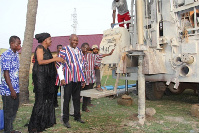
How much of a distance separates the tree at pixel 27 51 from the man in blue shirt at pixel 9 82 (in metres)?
2.59

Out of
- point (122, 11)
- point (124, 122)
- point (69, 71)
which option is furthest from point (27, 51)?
point (124, 122)

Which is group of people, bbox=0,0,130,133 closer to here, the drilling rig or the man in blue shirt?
the man in blue shirt

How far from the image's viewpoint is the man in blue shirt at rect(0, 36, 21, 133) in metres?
3.37

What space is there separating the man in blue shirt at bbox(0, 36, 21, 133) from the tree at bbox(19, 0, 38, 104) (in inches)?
102

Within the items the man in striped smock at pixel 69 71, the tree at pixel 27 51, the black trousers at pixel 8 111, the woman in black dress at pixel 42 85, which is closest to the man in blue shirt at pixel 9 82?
the black trousers at pixel 8 111

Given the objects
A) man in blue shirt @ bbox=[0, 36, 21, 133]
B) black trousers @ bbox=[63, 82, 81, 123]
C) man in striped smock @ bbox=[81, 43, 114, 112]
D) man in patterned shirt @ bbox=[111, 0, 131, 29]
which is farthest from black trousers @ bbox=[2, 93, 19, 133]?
man in patterned shirt @ bbox=[111, 0, 131, 29]

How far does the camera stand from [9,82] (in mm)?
3348

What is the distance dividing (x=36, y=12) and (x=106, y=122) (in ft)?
13.8

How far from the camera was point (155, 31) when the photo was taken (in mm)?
5086

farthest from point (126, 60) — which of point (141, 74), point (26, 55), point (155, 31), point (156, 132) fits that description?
point (26, 55)

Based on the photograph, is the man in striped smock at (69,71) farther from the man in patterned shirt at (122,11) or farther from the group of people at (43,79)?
the man in patterned shirt at (122,11)

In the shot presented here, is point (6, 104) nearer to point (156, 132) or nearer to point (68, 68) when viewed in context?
point (68, 68)

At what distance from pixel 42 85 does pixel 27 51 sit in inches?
118

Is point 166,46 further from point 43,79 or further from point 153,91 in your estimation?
point 43,79
